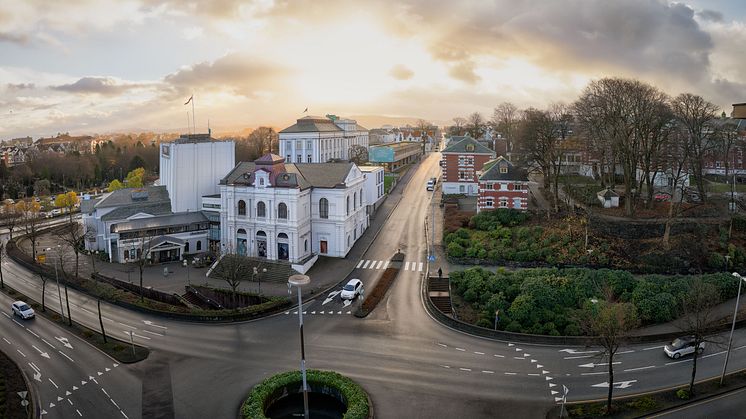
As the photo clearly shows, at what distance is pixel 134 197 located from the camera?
6644 centimetres

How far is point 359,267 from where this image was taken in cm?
5566

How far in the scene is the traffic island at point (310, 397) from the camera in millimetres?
29125

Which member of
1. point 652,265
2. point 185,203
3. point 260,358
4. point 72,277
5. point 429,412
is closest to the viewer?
point 429,412

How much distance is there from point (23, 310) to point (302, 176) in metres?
29.7

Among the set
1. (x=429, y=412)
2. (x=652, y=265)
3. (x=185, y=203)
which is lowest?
(x=429, y=412)

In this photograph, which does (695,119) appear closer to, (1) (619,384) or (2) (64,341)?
(1) (619,384)

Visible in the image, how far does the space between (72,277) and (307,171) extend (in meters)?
28.0

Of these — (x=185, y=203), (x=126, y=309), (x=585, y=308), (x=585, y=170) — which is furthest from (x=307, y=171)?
(x=585, y=170)

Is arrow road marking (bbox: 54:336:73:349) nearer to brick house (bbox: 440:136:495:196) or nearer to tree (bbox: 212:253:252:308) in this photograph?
tree (bbox: 212:253:252:308)

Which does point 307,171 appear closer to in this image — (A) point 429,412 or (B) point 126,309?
(B) point 126,309

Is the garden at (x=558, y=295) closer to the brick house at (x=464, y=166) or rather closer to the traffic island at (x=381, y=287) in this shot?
the traffic island at (x=381, y=287)

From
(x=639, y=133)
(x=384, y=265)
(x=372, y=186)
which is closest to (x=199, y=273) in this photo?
(x=384, y=265)

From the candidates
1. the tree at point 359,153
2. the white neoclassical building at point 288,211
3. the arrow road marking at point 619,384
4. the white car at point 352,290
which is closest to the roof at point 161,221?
the white neoclassical building at point 288,211

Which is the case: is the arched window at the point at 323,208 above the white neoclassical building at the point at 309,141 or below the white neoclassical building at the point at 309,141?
below
